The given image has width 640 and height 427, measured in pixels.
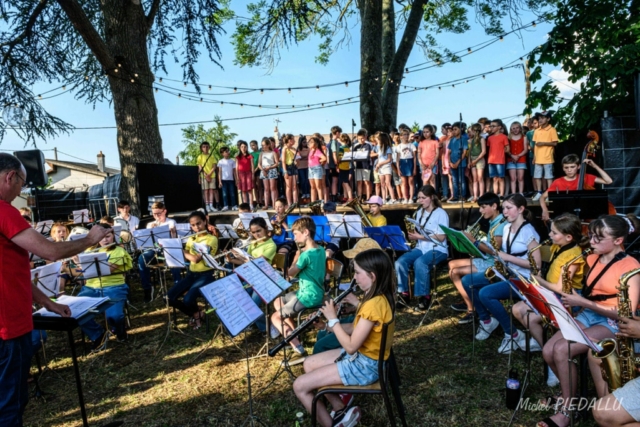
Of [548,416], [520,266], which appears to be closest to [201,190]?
[520,266]

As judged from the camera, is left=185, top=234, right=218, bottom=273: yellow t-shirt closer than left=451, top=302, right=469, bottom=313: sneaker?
No

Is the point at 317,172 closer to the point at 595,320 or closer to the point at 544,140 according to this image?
the point at 544,140

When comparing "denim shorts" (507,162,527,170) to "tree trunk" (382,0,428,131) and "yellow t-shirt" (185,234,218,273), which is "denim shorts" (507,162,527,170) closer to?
"tree trunk" (382,0,428,131)

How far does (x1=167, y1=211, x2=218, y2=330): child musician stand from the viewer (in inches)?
258

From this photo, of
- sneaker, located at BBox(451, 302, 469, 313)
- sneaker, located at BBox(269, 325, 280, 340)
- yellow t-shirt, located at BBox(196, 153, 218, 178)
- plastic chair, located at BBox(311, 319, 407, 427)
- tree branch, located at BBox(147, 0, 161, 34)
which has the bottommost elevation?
sneaker, located at BBox(451, 302, 469, 313)

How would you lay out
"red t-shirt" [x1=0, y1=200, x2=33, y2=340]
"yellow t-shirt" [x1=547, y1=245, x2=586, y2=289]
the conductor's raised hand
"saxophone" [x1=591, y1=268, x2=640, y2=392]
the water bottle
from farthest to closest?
"yellow t-shirt" [x1=547, y1=245, x2=586, y2=289], the water bottle, the conductor's raised hand, "saxophone" [x1=591, y1=268, x2=640, y2=392], "red t-shirt" [x1=0, y1=200, x2=33, y2=340]

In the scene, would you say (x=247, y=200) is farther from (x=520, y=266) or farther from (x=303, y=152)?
(x=520, y=266)

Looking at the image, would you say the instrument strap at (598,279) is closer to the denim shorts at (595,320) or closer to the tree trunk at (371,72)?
the denim shorts at (595,320)

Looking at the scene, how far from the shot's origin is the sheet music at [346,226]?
6.96 metres

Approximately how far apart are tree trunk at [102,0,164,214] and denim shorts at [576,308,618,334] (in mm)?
9931

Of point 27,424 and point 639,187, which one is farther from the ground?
point 639,187

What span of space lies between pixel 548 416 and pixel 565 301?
1.14m

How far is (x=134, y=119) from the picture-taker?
11258 millimetres

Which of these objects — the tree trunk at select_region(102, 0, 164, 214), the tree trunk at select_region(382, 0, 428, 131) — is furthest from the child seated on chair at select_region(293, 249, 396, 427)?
the tree trunk at select_region(382, 0, 428, 131)
